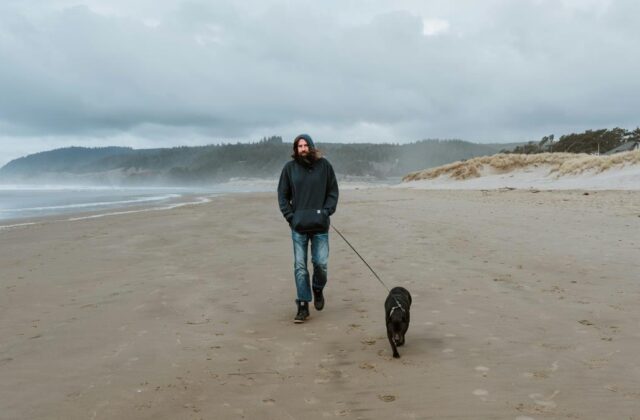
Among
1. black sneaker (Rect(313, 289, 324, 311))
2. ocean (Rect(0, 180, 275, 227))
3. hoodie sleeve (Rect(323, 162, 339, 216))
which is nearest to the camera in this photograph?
hoodie sleeve (Rect(323, 162, 339, 216))

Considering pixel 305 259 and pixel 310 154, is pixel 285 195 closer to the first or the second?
pixel 310 154

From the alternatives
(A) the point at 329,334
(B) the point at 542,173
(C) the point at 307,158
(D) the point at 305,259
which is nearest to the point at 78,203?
(D) the point at 305,259

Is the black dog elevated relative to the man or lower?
lower

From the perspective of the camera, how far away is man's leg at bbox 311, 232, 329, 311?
19.4 feet

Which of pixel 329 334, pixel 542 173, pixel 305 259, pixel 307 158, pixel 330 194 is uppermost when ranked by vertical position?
pixel 307 158

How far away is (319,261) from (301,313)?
27.1 inches

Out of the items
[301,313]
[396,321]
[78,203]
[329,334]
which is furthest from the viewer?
[78,203]

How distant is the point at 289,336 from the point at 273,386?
128 centimetres

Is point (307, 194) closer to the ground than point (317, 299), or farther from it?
farther from it

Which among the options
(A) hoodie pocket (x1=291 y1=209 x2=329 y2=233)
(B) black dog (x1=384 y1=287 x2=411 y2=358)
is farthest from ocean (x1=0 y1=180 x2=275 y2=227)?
(B) black dog (x1=384 y1=287 x2=411 y2=358)

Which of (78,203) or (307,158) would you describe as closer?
(307,158)

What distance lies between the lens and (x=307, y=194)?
5.79m

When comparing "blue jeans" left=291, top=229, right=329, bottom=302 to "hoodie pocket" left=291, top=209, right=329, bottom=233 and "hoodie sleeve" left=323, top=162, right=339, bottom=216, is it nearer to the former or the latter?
"hoodie pocket" left=291, top=209, right=329, bottom=233

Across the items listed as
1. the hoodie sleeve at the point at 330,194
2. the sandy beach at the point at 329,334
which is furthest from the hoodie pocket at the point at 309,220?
the sandy beach at the point at 329,334
